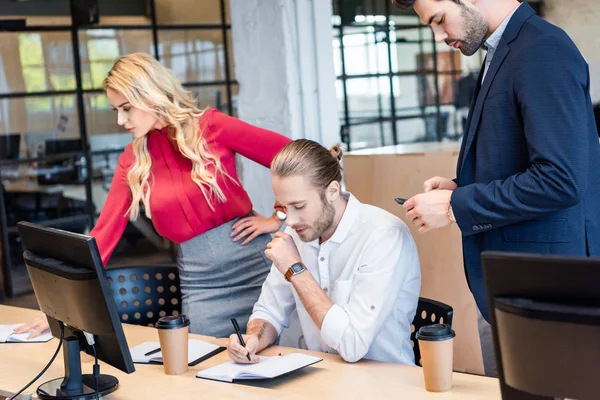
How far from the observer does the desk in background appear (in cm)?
176

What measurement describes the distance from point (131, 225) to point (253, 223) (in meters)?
3.71

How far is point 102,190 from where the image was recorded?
605 cm

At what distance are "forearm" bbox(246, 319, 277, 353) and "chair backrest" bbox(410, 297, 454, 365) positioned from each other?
0.40 meters

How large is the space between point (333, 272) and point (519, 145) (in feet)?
2.41

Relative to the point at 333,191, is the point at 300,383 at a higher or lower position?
lower

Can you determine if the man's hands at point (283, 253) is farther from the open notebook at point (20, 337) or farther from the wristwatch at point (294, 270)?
the open notebook at point (20, 337)

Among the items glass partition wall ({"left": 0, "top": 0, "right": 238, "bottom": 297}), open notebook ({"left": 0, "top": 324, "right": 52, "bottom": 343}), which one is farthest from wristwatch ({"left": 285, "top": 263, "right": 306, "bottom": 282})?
glass partition wall ({"left": 0, "top": 0, "right": 238, "bottom": 297})

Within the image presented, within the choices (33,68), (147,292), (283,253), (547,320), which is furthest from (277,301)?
(33,68)

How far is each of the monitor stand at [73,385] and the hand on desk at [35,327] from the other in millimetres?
615

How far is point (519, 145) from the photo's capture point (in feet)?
5.88

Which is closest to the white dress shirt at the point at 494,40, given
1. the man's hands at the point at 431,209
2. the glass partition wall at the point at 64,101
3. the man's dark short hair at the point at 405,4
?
the man's dark short hair at the point at 405,4

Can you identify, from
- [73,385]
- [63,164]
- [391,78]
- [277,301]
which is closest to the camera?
[73,385]

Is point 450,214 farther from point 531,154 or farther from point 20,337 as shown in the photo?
point 20,337

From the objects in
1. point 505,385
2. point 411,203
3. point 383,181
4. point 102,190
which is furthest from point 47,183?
point 505,385
